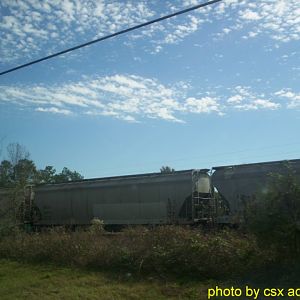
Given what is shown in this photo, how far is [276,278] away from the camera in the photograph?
30.2 ft

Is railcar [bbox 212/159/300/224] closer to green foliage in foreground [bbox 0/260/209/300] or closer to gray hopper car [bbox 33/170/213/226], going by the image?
gray hopper car [bbox 33/170/213/226]

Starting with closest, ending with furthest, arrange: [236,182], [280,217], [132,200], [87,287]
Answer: [280,217], [87,287], [236,182], [132,200]

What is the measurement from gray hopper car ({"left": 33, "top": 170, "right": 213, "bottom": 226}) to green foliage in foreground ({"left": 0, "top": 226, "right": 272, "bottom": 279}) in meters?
8.45

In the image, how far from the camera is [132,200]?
26.8 metres

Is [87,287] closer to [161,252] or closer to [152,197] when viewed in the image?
[161,252]

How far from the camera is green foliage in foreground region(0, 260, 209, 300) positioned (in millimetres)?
9297

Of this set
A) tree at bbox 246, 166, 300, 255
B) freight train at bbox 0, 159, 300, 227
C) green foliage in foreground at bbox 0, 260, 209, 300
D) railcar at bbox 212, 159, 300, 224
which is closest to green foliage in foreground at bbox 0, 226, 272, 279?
green foliage in foreground at bbox 0, 260, 209, 300

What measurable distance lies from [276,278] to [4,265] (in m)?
8.50

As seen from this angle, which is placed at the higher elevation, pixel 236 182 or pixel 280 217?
pixel 236 182

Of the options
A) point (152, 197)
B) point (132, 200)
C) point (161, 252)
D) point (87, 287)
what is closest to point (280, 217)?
point (161, 252)

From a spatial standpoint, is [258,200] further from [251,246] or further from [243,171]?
[243,171]

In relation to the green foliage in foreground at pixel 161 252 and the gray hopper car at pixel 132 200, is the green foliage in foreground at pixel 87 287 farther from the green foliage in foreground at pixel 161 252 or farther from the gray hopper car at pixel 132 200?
the gray hopper car at pixel 132 200

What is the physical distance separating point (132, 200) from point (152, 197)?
1500 millimetres

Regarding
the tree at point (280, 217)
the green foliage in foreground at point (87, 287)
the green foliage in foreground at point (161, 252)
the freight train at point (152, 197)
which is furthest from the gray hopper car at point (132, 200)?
the tree at point (280, 217)
